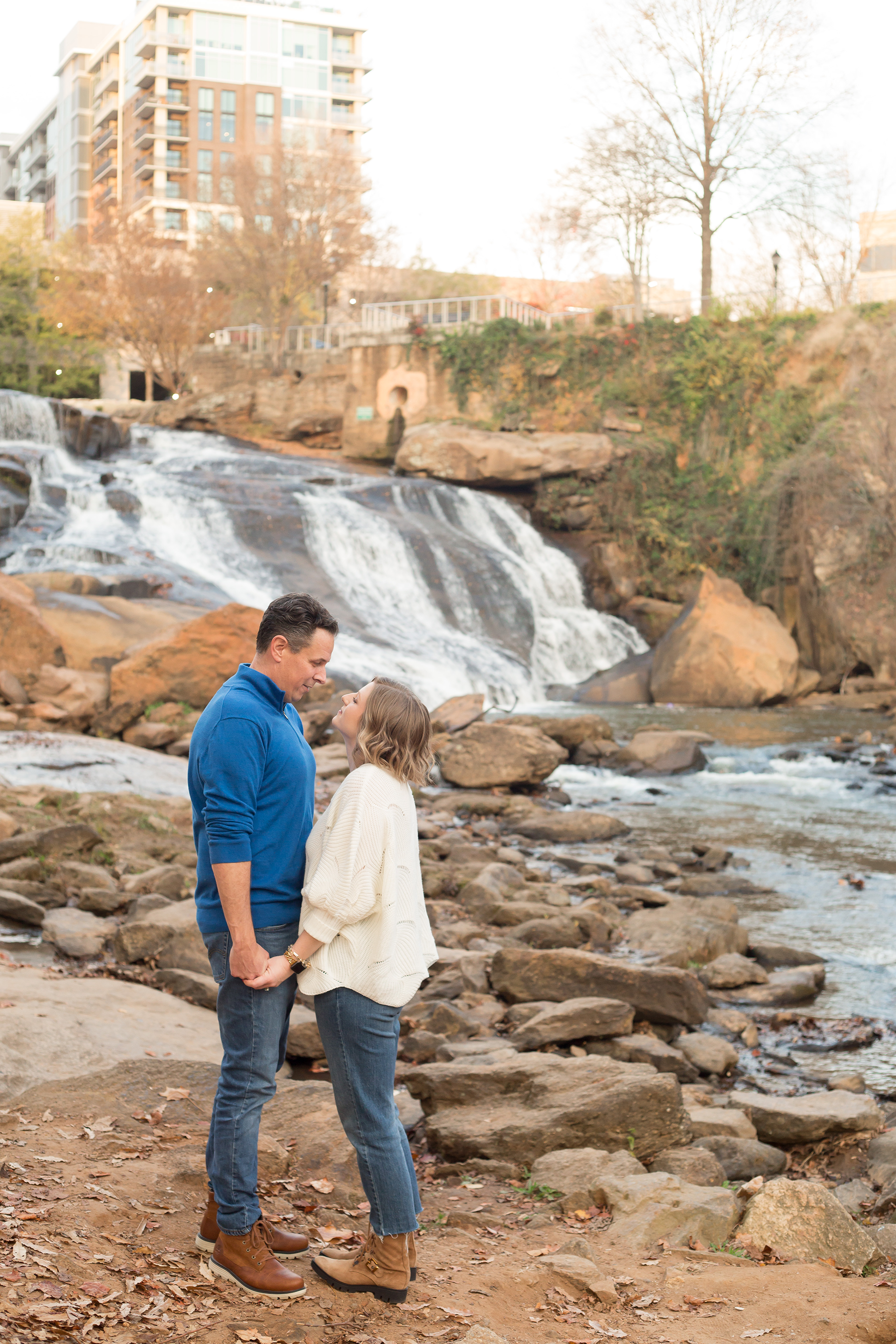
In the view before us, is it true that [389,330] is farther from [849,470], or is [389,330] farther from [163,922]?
[163,922]

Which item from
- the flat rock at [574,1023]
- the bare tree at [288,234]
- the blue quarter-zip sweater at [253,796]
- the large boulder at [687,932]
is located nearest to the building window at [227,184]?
the bare tree at [288,234]

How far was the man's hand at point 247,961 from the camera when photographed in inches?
114

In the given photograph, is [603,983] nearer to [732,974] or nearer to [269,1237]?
[732,974]

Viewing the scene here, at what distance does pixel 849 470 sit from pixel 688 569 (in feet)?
17.7

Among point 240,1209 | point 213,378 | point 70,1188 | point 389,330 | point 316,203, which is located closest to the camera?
point 240,1209

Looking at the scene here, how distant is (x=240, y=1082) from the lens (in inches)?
118

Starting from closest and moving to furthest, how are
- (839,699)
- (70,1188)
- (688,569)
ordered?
1. (70,1188)
2. (839,699)
3. (688,569)

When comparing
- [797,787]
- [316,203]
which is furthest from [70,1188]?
[316,203]

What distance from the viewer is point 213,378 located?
35.8 m

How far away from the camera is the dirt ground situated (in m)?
2.73

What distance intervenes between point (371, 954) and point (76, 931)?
3.94 meters

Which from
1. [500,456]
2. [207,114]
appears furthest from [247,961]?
[207,114]

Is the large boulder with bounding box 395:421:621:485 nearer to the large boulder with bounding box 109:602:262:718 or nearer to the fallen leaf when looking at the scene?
the large boulder with bounding box 109:602:262:718

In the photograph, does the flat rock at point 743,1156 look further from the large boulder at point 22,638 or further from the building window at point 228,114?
the building window at point 228,114
